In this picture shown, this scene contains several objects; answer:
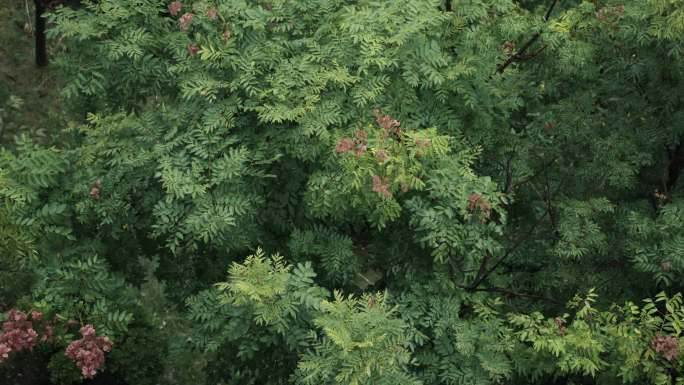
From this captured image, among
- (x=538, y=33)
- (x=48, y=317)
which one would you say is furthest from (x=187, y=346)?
(x=538, y=33)

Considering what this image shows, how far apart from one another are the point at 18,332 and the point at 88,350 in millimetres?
594

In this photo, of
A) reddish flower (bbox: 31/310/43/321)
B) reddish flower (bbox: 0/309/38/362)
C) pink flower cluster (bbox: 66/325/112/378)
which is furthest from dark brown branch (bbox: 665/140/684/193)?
reddish flower (bbox: 0/309/38/362)

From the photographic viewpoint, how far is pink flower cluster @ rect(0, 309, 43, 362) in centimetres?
638

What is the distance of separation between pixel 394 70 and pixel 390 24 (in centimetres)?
35

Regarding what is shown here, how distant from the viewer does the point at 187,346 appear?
6590 millimetres

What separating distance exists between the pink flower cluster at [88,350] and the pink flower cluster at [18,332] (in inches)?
13.4

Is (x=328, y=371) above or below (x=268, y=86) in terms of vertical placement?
below

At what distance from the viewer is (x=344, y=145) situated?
16.8 ft

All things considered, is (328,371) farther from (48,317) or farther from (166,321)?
(166,321)

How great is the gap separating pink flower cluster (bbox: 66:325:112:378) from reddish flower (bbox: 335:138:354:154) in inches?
111

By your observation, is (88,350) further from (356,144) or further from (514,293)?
(514,293)

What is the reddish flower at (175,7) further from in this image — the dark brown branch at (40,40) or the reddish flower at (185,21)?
the dark brown branch at (40,40)

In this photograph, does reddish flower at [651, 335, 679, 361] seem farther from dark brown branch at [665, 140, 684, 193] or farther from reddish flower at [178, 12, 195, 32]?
reddish flower at [178, 12, 195, 32]

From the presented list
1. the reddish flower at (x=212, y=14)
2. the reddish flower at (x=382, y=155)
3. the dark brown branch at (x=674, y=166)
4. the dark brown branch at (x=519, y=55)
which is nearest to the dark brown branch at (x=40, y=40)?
the reddish flower at (x=212, y=14)
